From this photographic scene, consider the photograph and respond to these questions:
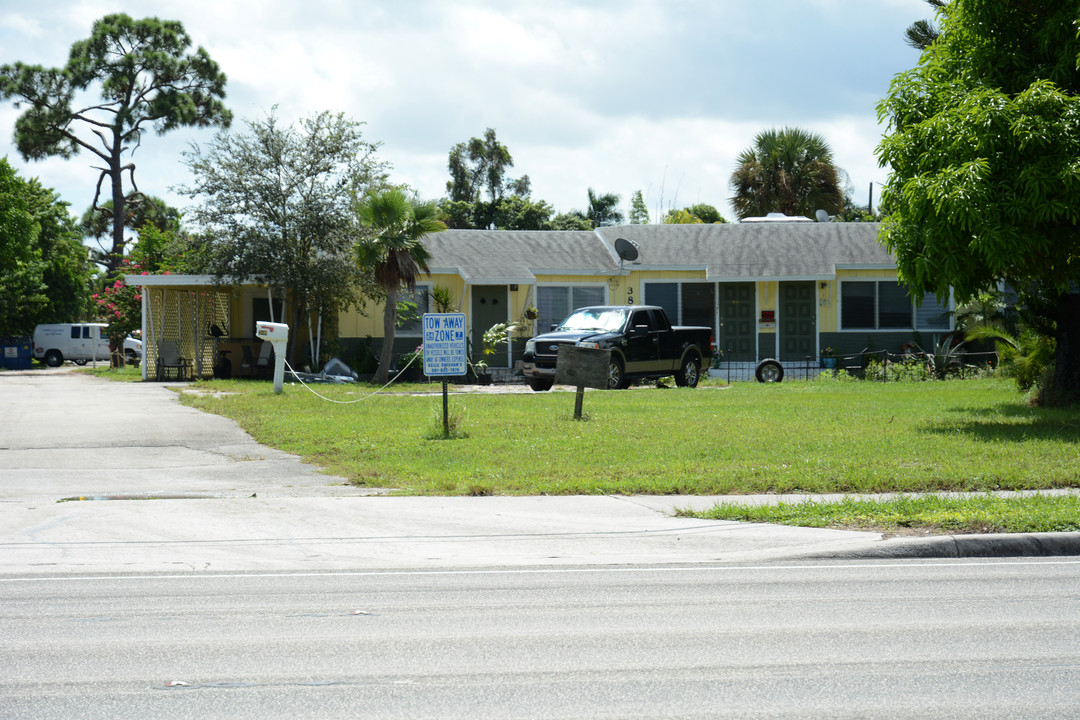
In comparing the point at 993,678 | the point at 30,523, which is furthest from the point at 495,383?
the point at 993,678

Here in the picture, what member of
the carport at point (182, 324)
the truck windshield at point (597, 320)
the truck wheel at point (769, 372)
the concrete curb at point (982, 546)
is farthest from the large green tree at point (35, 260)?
the concrete curb at point (982, 546)

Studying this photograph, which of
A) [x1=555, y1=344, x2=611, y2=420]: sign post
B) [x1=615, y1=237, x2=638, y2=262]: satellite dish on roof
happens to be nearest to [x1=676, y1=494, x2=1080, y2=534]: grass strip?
[x1=555, y1=344, x2=611, y2=420]: sign post

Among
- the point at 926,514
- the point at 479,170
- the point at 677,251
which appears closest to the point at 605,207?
the point at 479,170

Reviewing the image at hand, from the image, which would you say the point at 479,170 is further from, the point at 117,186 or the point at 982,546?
the point at 982,546

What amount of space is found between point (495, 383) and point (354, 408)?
28.9 ft

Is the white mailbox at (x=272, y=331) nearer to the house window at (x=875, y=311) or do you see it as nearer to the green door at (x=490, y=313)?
the green door at (x=490, y=313)

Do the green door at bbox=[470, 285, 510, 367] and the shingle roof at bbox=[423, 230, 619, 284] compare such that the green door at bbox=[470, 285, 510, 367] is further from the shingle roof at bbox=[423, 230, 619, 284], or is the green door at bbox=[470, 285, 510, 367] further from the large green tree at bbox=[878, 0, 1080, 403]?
the large green tree at bbox=[878, 0, 1080, 403]

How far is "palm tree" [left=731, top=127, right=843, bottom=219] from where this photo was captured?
1620 inches

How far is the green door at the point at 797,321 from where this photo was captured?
30594 mm

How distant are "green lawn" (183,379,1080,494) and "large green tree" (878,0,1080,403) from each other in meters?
2.41

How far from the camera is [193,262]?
1079 inches

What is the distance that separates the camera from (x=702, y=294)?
30625mm

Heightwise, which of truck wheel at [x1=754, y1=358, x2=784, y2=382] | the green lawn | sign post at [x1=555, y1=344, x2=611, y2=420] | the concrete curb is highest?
sign post at [x1=555, y1=344, x2=611, y2=420]

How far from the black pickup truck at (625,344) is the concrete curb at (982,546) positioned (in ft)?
44.6
